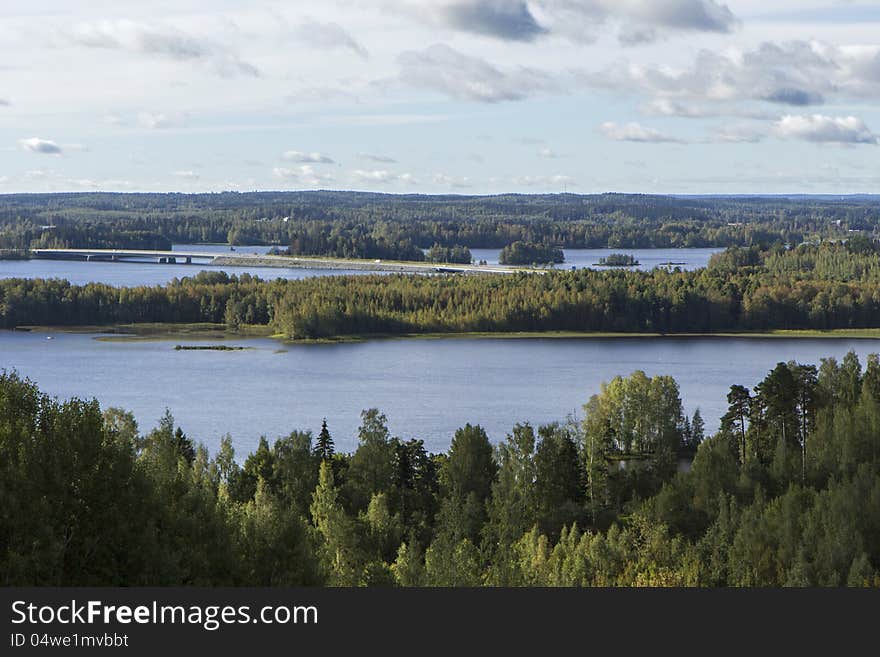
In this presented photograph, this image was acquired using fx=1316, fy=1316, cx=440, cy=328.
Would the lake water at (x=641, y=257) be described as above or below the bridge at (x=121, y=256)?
above

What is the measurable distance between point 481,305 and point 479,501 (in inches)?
1735

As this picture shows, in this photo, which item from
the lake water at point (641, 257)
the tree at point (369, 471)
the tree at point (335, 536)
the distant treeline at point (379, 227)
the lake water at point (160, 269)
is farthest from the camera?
the distant treeline at point (379, 227)

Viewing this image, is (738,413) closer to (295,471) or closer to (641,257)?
(295,471)

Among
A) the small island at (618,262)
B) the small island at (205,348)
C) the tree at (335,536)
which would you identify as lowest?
the small island at (205,348)

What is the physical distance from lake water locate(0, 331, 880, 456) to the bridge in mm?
52380

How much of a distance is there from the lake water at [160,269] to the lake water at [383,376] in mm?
30881

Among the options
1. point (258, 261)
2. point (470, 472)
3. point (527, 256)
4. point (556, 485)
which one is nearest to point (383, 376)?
point (470, 472)

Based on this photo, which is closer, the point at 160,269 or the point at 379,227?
the point at 160,269

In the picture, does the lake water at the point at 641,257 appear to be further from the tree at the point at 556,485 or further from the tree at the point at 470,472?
the tree at the point at 556,485

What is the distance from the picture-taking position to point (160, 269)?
107062 mm

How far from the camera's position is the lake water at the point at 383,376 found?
34.2 meters

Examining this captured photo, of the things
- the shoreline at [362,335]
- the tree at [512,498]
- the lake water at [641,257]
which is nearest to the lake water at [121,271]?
the lake water at [641,257]

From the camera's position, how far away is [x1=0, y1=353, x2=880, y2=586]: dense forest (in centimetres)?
1029

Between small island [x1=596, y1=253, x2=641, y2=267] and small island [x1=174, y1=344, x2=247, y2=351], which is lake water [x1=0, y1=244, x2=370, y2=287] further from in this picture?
small island [x1=174, y1=344, x2=247, y2=351]
